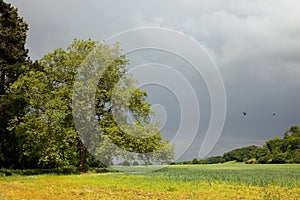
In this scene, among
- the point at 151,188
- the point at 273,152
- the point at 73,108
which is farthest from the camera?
the point at 273,152

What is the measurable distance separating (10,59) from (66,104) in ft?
26.2

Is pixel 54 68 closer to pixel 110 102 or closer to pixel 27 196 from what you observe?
pixel 110 102

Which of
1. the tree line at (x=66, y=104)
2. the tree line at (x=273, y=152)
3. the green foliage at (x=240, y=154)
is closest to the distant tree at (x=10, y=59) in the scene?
the tree line at (x=66, y=104)

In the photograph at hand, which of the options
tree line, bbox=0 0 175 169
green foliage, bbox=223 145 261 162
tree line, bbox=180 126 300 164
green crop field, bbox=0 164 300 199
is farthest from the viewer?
green foliage, bbox=223 145 261 162

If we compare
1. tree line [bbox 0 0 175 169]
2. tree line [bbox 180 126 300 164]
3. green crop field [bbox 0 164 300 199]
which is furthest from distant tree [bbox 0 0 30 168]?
tree line [bbox 180 126 300 164]

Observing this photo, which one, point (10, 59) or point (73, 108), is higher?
point (10, 59)

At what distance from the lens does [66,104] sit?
3375 cm

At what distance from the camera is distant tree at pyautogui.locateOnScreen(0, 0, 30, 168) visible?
109ft

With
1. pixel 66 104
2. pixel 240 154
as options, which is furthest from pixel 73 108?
pixel 240 154

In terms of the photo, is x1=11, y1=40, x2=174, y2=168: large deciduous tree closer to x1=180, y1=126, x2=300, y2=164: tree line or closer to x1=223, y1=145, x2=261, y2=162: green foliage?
x1=180, y1=126, x2=300, y2=164: tree line

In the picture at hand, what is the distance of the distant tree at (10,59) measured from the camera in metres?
33.4

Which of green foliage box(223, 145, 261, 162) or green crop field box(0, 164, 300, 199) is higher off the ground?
green foliage box(223, 145, 261, 162)

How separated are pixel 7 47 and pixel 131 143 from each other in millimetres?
16077

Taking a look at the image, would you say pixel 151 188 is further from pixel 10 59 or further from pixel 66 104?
pixel 10 59
